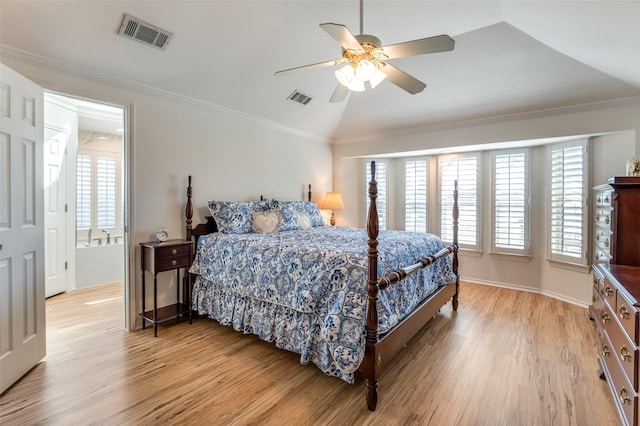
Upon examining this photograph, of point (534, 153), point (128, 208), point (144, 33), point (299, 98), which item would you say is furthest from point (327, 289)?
point (534, 153)

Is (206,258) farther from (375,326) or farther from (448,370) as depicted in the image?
(448,370)

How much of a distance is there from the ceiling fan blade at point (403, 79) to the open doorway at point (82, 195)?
11.0 feet

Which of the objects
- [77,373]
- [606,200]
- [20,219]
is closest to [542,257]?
[606,200]

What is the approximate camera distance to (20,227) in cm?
223

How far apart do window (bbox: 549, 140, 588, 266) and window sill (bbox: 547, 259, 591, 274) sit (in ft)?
0.13

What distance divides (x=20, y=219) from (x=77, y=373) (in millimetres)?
1253

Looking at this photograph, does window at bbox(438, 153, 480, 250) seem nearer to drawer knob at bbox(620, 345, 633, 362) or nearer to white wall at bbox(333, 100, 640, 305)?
white wall at bbox(333, 100, 640, 305)

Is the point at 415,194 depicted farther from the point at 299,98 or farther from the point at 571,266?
the point at 299,98

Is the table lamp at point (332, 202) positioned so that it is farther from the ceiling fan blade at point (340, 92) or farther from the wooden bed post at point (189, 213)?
the ceiling fan blade at point (340, 92)

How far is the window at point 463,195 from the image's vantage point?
16.0 ft

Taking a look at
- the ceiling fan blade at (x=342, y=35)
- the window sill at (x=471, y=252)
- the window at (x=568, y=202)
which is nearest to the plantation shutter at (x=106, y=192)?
the ceiling fan blade at (x=342, y=35)

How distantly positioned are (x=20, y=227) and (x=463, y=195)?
5379 millimetres

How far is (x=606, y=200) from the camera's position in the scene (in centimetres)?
293

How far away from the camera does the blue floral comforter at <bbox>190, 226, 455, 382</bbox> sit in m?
2.13
